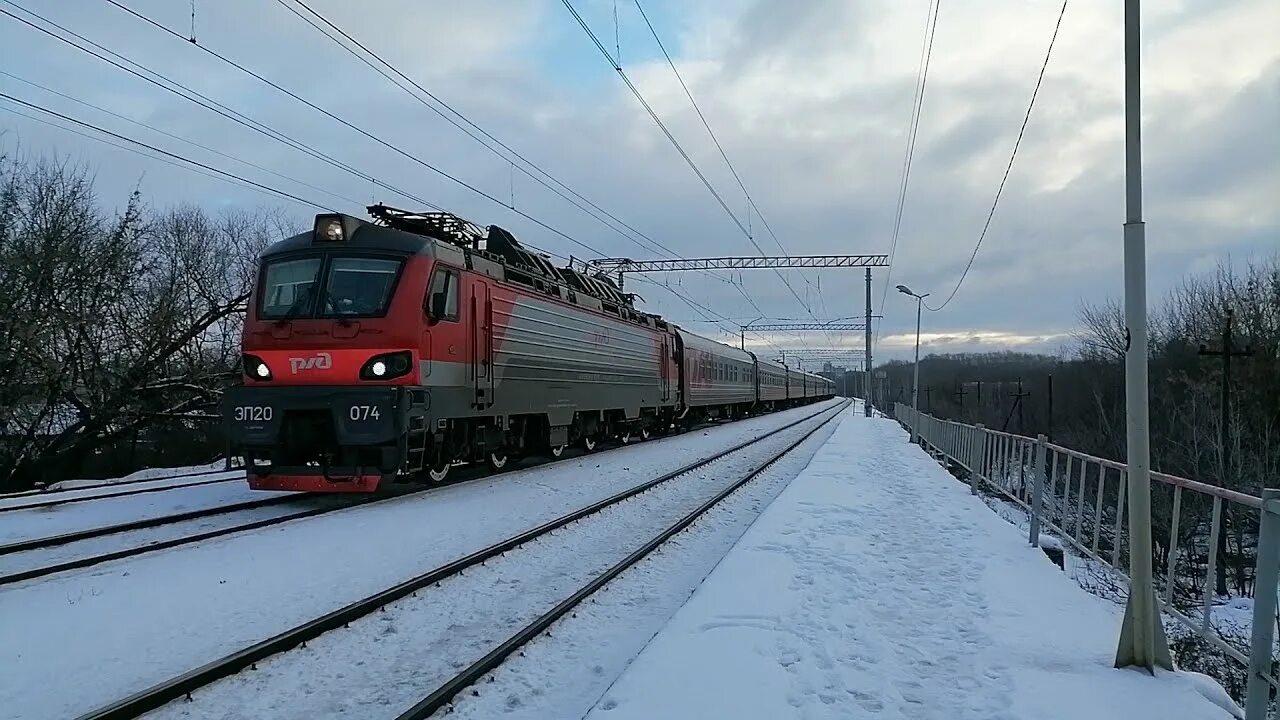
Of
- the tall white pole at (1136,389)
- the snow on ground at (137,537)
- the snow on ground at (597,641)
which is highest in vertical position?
the tall white pole at (1136,389)

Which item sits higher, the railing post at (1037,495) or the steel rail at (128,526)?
the railing post at (1037,495)

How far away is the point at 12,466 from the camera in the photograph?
727 inches

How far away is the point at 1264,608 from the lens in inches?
144

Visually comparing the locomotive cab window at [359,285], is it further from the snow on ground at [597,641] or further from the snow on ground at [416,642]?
the snow on ground at [597,641]

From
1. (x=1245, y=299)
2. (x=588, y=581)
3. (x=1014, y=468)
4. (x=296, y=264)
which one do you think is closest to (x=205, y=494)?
(x=296, y=264)

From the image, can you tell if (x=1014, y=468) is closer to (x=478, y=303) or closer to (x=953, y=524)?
(x=953, y=524)

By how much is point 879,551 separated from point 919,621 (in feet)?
7.09

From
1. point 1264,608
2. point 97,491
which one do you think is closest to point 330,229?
point 97,491

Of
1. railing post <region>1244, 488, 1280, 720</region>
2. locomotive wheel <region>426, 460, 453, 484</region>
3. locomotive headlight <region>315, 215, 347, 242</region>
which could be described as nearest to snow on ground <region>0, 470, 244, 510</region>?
locomotive wheel <region>426, 460, 453, 484</region>

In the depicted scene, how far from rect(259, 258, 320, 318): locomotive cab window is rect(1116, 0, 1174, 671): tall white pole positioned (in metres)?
8.50

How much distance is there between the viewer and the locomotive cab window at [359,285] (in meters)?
9.66

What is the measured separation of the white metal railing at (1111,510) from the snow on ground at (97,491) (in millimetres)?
11078

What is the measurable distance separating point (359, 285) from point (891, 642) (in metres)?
7.44

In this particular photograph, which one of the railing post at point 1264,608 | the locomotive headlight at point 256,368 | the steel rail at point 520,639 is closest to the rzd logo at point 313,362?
the locomotive headlight at point 256,368
